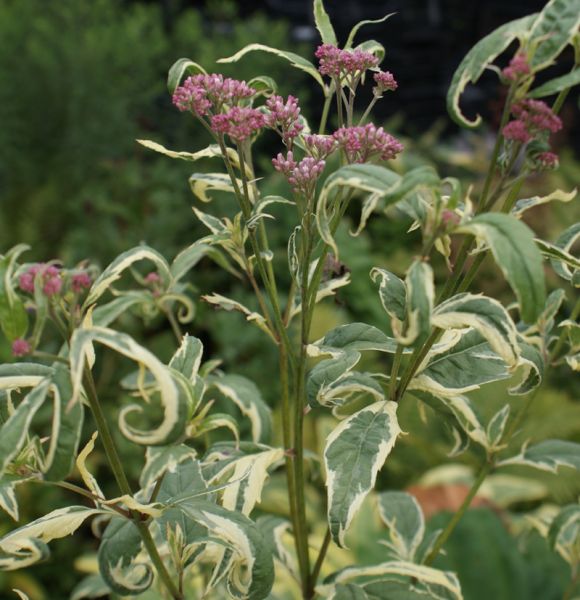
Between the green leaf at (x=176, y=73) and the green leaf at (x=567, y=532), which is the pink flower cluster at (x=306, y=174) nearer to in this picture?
the green leaf at (x=176, y=73)

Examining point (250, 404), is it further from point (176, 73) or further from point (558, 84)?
point (558, 84)

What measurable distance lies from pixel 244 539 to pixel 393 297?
276 mm

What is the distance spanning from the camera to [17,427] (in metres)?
0.58

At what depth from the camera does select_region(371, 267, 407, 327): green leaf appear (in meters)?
0.72

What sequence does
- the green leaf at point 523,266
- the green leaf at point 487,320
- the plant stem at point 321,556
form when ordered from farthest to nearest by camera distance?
the plant stem at point 321,556 → the green leaf at point 487,320 → the green leaf at point 523,266

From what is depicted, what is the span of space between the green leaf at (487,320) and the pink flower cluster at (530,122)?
14 cm

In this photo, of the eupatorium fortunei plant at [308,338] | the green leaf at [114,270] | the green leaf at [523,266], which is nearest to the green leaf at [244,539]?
the eupatorium fortunei plant at [308,338]

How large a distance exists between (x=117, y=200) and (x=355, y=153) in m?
2.74

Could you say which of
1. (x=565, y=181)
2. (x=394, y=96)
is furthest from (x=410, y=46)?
(x=565, y=181)

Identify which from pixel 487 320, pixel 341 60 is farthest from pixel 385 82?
pixel 487 320

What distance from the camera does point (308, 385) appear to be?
30.0 inches

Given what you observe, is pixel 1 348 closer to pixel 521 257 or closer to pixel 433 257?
pixel 433 257

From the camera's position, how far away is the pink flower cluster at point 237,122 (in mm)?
705

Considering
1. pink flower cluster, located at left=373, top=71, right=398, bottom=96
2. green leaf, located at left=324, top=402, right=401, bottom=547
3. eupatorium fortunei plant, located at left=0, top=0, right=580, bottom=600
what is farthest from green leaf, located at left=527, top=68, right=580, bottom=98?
green leaf, located at left=324, top=402, right=401, bottom=547
